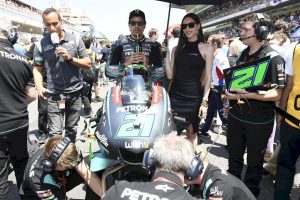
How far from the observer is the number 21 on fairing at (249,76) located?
336cm

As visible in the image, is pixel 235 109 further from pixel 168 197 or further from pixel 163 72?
pixel 168 197

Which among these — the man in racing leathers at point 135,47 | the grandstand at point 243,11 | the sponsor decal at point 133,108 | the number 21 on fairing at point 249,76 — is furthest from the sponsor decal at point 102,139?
the grandstand at point 243,11

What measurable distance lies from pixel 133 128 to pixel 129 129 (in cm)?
3

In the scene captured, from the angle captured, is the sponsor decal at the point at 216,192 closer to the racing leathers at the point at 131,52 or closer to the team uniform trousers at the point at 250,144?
the team uniform trousers at the point at 250,144

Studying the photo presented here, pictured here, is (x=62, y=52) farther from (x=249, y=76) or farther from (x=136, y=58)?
(x=249, y=76)

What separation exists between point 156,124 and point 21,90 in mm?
1398

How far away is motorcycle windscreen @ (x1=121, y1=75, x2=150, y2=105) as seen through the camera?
282cm

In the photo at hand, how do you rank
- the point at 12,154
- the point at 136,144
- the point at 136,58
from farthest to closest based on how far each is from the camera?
the point at 136,58 < the point at 12,154 < the point at 136,144

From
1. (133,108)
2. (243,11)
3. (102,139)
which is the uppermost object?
(243,11)

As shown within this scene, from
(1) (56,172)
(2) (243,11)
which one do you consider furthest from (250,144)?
(2) (243,11)

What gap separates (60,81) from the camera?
444 centimetres

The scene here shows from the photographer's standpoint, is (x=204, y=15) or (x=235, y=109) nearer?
(x=235, y=109)

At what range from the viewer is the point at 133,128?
255 centimetres

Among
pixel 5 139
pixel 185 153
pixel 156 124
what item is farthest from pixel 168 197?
pixel 5 139
